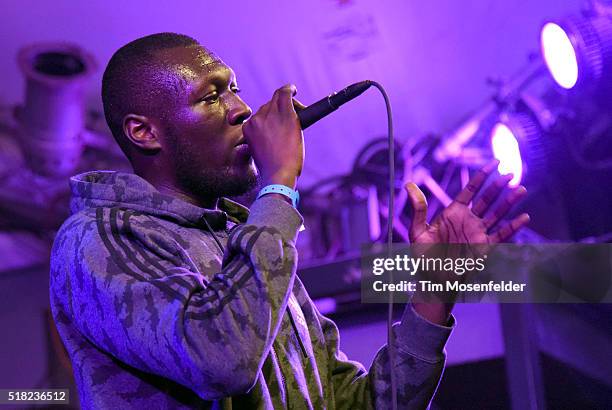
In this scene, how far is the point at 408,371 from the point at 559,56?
1.44 metres

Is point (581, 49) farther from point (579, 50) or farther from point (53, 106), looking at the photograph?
point (53, 106)

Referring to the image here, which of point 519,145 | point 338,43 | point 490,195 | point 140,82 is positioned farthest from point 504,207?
point 338,43

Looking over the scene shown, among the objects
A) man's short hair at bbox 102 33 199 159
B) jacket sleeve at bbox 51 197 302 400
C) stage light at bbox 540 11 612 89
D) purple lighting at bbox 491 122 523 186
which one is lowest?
jacket sleeve at bbox 51 197 302 400

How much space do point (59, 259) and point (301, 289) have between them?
0.43 metres

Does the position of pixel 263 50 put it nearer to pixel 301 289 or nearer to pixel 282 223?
pixel 301 289

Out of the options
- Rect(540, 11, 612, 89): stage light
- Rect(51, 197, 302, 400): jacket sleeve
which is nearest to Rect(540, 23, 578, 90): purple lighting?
Rect(540, 11, 612, 89): stage light

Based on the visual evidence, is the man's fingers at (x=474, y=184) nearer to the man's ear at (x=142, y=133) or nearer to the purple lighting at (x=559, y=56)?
the man's ear at (x=142, y=133)

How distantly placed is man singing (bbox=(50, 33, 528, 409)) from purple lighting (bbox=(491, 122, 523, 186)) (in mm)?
1127

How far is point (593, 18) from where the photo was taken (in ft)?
7.27

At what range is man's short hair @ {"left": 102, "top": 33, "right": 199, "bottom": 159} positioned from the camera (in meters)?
1.21

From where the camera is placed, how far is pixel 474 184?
120 centimetres

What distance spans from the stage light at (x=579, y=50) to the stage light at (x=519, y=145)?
16cm

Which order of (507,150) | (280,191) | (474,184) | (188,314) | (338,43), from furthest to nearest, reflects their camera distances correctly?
(338,43), (507,150), (474,184), (280,191), (188,314)

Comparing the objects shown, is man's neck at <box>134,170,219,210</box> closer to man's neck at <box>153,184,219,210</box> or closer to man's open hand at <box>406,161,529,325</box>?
man's neck at <box>153,184,219,210</box>
